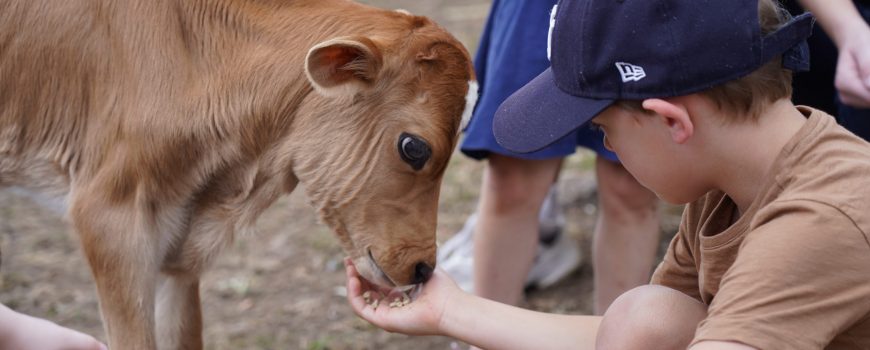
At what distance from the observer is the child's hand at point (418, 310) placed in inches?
104

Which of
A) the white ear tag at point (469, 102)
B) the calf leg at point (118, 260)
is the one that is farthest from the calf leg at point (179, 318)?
the white ear tag at point (469, 102)

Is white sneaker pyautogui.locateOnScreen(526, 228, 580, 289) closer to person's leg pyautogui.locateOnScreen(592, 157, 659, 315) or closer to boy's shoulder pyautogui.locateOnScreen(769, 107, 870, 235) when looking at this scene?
person's leg pyautogui.locateOnScreen(592, 157, 659, 315)

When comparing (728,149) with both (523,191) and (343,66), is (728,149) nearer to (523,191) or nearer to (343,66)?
(343,66)

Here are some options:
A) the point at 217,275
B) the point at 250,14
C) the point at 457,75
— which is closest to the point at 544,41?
the point at 457,75

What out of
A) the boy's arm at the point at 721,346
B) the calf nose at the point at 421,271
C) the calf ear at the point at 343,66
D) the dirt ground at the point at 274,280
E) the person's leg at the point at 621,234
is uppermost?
the boy's arm at the point at 721,346

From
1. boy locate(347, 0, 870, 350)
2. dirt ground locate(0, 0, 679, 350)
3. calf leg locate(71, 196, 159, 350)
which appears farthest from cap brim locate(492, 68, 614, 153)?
dirt ground locate(0, 0, 679, 350)

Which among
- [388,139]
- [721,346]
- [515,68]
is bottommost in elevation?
[515,68]

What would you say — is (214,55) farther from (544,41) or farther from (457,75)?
(544,41)

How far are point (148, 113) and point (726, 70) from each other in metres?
1.53

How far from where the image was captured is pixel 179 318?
332cm

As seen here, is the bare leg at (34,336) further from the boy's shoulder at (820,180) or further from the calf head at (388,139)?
the boy's shoulder at (820,180)

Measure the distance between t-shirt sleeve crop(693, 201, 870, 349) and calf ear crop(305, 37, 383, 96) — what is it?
1.22 meters

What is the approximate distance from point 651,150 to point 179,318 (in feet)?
5.55

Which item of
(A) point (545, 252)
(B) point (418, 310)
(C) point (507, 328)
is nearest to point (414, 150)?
(B) point (418, 310)
